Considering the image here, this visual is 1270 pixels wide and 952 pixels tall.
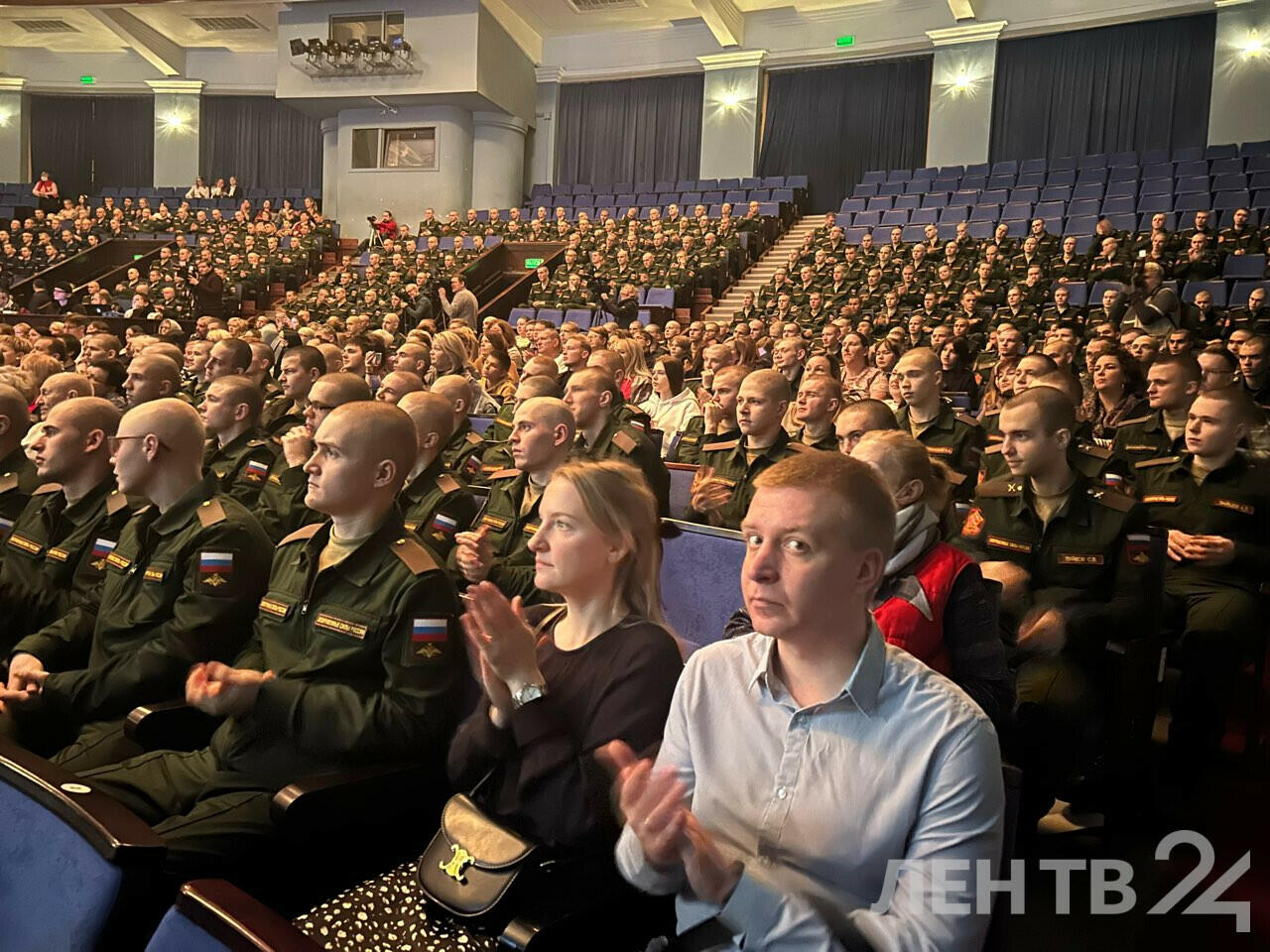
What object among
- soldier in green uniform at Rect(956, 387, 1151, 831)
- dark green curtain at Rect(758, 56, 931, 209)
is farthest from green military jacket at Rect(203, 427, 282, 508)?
dark green curtain at Rect(758, 56, 931, 209)

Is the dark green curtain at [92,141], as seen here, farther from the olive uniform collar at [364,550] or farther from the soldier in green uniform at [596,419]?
the olive uniform collar at [364,550]

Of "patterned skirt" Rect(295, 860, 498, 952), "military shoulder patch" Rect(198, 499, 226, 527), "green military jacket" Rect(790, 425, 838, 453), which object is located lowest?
"patterned skirt" Rect(295, 860, 498, 952)

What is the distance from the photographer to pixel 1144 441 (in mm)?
4199

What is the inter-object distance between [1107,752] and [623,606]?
161 cm

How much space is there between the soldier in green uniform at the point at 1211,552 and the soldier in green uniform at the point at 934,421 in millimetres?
842

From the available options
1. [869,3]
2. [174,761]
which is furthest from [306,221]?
[174,761]

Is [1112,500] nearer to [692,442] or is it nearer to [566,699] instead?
[566,699]

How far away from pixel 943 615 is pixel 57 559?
7.84 feet

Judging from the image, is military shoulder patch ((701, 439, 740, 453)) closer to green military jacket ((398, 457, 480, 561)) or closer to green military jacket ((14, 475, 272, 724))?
green military jacket ((398, 457, 480, 561))

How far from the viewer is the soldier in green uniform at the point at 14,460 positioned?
3.30m

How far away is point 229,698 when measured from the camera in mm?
1896

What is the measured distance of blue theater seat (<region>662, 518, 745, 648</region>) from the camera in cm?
259

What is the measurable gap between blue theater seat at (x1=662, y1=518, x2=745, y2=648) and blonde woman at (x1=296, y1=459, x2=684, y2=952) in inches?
31.7

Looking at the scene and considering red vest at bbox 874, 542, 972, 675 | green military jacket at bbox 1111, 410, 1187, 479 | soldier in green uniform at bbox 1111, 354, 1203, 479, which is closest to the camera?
red vest at bbox 874, 542, 972, 675
